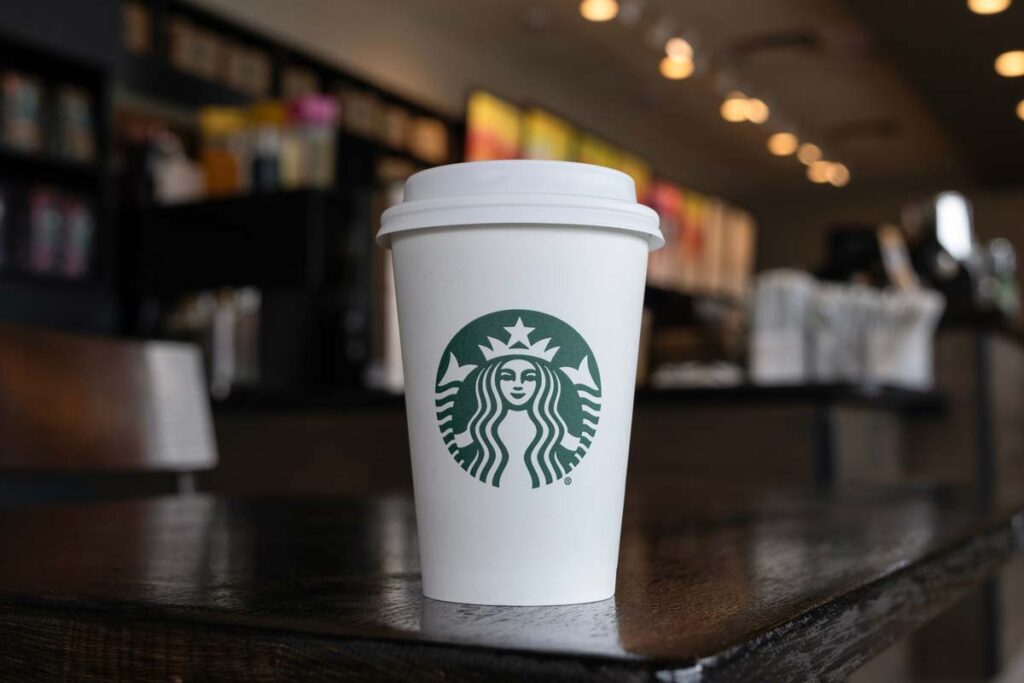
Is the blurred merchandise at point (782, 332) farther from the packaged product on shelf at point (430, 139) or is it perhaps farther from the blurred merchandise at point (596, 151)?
the blurred merchandise at point (596, 151)

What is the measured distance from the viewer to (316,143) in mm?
3471

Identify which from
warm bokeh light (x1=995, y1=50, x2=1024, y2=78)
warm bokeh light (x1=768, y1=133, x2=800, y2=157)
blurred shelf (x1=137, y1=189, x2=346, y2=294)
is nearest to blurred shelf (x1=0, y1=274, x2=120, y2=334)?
blurred shelf (x1=137, y1=189, x2=346, y2=294)

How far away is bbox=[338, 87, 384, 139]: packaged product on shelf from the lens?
479cm

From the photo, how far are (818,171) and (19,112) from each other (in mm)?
6284

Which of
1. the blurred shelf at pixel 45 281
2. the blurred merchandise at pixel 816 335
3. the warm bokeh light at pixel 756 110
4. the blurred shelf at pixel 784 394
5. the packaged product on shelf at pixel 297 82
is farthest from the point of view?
the warm bokeh light at pixel 756 110

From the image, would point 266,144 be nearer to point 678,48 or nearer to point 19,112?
point 19,112

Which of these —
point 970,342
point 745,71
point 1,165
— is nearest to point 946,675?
point 970,342

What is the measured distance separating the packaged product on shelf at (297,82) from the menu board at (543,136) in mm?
1241

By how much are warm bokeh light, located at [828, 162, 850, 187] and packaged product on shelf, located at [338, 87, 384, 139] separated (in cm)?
430

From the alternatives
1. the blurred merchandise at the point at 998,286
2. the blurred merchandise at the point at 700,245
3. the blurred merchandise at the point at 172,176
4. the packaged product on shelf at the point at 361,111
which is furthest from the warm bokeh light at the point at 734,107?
the blurred merchandise at the point at 172,176

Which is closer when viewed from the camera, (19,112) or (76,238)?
(19,112)

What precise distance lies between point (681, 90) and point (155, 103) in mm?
3647

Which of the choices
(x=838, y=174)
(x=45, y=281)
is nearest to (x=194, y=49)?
(x=45, y=281)

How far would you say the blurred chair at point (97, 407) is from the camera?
1.41 m
